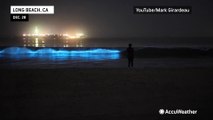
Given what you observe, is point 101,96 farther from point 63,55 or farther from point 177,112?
point 63,55

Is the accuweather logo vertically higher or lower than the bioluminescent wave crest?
lower

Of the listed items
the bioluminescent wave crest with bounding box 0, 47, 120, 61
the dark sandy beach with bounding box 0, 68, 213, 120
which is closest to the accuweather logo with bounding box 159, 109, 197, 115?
the dark sandy beach with bounding box 0, 68, 213, 120

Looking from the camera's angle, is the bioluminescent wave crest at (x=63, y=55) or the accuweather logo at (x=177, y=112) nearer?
the accuweather logo at (x=177, y=112)

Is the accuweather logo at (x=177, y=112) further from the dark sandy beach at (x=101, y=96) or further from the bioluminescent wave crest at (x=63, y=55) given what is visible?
the bioluminescent wave crest at (x=63, y=55)

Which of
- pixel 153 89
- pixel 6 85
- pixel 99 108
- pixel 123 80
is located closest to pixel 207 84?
pixel 153 89

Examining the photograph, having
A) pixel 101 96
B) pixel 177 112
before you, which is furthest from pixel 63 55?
pixel 177 112

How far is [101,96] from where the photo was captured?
9875 mm

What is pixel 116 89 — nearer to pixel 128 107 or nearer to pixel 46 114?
pixel 128 107

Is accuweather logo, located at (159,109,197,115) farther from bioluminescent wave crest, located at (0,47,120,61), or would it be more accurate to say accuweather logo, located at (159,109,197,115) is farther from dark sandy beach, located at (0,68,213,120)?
bioluminescent wave crest, located at (0,47,120,61)

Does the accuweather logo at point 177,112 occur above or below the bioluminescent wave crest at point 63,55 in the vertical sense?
below

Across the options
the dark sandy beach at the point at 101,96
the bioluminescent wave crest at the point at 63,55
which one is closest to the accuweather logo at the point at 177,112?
the dark sandy beach at the point at 101,96

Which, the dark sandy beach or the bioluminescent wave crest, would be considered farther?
the bioluminescent wave crest

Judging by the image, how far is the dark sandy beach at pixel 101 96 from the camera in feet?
25.6

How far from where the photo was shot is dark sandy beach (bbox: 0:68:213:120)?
307 inches
